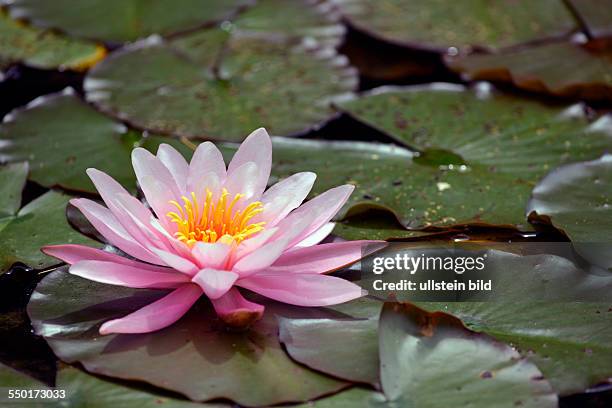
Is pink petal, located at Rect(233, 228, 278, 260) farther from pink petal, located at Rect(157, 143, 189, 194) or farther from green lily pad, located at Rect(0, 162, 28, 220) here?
green lily pad, located at Rect(0, 162, 28, 220)

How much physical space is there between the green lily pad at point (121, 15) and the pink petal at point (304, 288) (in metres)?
1.63

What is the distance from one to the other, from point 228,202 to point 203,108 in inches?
35.4

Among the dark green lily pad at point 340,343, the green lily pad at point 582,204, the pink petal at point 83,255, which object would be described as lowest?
the green lily pad at point 582,204

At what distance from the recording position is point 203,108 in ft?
8.30

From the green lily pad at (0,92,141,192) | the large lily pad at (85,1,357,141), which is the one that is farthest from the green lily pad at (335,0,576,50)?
the green lily pad at (0,92,141,192)

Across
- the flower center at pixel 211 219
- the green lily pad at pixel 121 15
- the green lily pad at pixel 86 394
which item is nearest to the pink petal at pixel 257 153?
the flower center at pixel 211 219

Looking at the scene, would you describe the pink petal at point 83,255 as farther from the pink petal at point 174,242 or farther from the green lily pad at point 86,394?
the green lily pad at point 86,394

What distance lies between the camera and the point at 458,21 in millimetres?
3012

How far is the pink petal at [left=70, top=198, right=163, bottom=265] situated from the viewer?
5.23 feet

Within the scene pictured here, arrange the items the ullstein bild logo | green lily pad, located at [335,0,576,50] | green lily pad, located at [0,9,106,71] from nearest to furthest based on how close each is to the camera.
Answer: the ullstein bild logo, green lily pad, located at [0,9,106,71], green lily pad, located at [335,0,576,50]

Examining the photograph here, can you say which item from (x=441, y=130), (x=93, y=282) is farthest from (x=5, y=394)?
(x=441, y=130)

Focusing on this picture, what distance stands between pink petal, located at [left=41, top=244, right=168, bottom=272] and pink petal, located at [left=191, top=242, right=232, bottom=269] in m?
0.13

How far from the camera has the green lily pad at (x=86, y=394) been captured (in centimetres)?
140

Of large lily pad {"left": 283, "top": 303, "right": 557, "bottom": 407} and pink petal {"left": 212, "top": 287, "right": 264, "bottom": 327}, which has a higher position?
pink petal {"left": 212, "top": 287, "right": 264, "bottom": 327}
